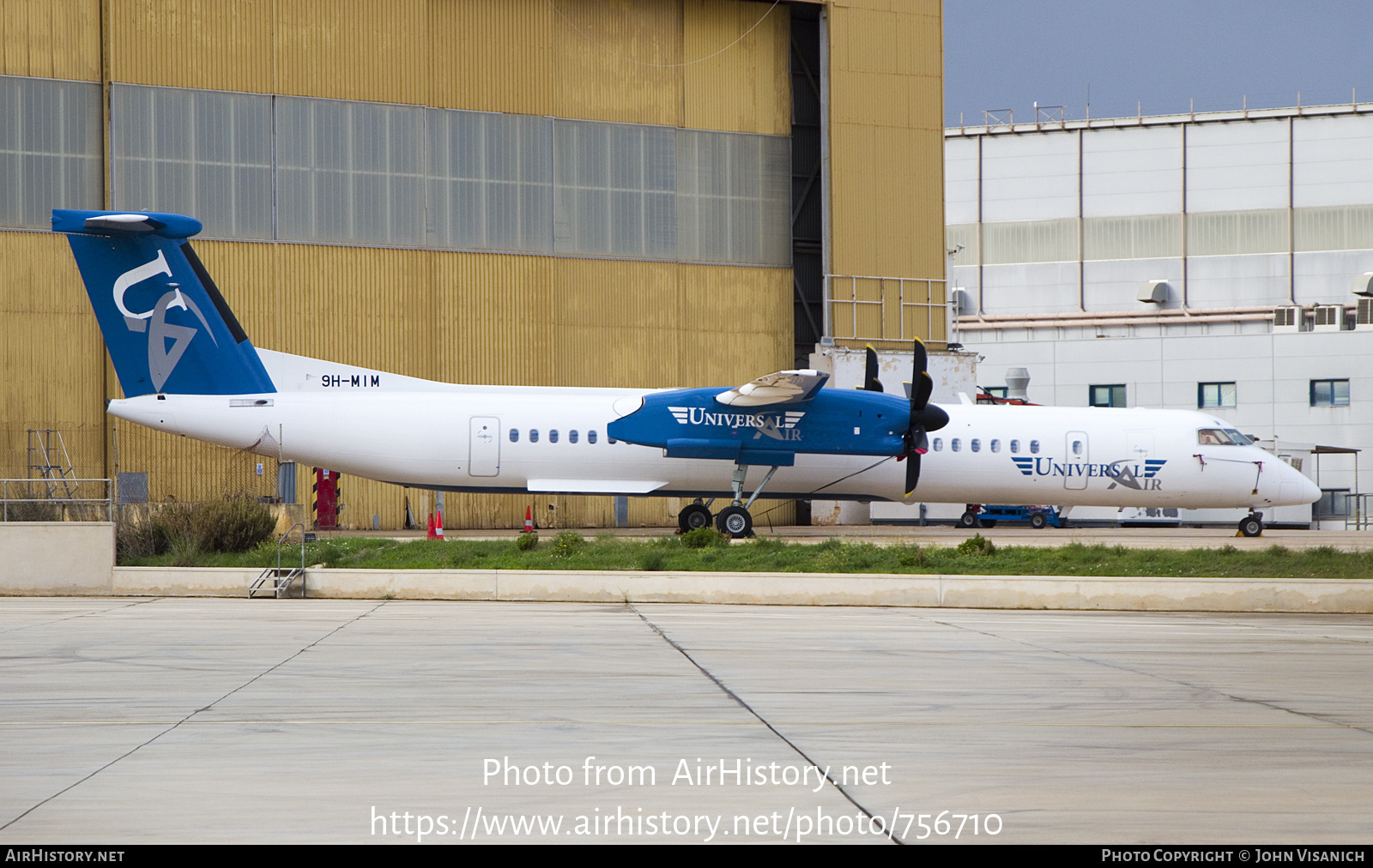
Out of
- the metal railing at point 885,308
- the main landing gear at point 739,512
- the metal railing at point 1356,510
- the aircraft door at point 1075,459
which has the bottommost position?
the metal railing at point 1356,510

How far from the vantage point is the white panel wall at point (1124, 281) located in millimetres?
59031

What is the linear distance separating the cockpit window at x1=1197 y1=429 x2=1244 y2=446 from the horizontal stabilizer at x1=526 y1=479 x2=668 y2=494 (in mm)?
12534

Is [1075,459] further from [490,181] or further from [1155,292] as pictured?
[1155,292]

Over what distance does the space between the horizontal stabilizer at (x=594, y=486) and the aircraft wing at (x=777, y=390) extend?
105 inches

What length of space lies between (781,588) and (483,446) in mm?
9789

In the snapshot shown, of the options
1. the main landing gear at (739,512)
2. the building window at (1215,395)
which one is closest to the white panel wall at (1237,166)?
the building window at (1215,395)

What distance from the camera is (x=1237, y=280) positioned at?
5809 centimetres

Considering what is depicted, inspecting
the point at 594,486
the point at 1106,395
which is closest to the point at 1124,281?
the point at 1106,395

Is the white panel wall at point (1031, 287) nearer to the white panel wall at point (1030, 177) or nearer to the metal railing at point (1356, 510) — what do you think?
the white panel wall at point (1030, 177)

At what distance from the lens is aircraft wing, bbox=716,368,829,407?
2502 centimetres

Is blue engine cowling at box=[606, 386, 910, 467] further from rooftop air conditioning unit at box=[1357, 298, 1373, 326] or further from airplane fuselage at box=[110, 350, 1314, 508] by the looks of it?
rooftop air conditioning unit at box=[1357, 298, 1373, 326]

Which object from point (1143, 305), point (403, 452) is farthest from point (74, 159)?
point (1143, 305)

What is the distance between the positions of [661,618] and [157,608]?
6978mm
